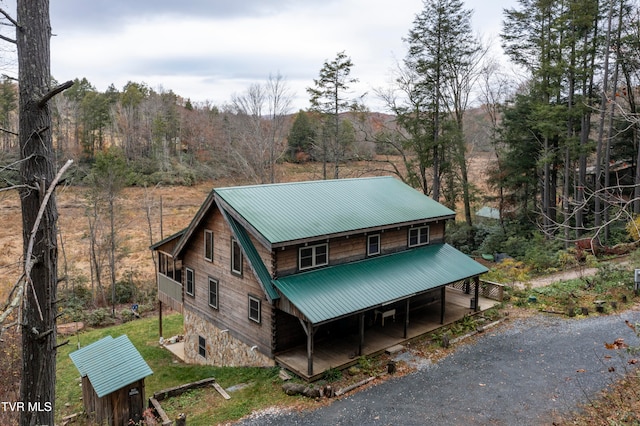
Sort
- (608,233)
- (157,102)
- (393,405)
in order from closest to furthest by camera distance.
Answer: (393,405), (608,233), (157,102)

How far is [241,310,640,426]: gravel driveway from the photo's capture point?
1136 cm

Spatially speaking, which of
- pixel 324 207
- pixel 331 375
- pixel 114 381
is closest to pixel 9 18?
pixel 114 381

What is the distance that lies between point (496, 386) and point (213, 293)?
10488mm

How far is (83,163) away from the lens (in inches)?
2080

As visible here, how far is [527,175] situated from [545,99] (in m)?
5.64

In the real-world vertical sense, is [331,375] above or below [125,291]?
above

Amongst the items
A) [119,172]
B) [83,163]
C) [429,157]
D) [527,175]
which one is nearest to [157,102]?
[83,163]

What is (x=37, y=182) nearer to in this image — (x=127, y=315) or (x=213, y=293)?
(x=213, y=293)

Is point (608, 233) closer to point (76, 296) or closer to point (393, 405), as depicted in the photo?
point (393, 405)

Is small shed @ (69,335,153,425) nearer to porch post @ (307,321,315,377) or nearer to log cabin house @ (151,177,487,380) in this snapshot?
log cabin house @ (151,177,487,380)

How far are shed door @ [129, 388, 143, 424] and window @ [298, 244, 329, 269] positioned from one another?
6105 millimetres

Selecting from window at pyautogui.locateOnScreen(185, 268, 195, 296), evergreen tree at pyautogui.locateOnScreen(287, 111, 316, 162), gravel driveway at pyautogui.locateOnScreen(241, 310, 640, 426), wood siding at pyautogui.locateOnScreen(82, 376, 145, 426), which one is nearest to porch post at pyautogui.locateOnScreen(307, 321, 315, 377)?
gravel driveway at pyautogui.locateOnScreen(241, 310, 640, 426)

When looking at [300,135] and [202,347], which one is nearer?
[202,347]

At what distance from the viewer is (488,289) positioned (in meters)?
21.0
